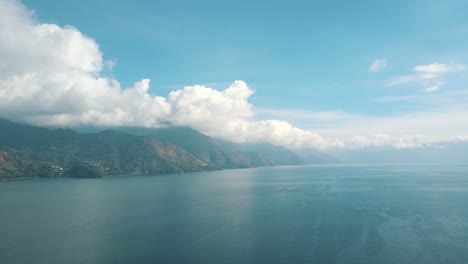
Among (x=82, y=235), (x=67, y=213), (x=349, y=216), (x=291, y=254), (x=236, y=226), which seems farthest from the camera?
(x=67, y=213)

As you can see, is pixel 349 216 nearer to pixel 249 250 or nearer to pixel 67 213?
pixel 249 250

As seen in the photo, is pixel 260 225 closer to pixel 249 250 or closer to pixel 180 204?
pixel 249 250

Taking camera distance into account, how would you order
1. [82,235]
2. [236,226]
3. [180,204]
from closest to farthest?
[82,235] → [236,226] → [180,204]

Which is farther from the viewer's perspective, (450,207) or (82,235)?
(450,207)

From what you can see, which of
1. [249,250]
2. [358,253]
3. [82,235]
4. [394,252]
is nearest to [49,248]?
[82,235]

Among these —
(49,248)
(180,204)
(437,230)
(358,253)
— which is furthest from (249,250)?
(180,204)

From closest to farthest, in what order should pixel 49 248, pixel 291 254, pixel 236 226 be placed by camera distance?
1. pixel 291 254
2. pixel 49 248
3. pixel 236 226

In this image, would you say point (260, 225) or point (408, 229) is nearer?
point (408, 229)

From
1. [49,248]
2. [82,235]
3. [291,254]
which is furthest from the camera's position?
[82,235]
